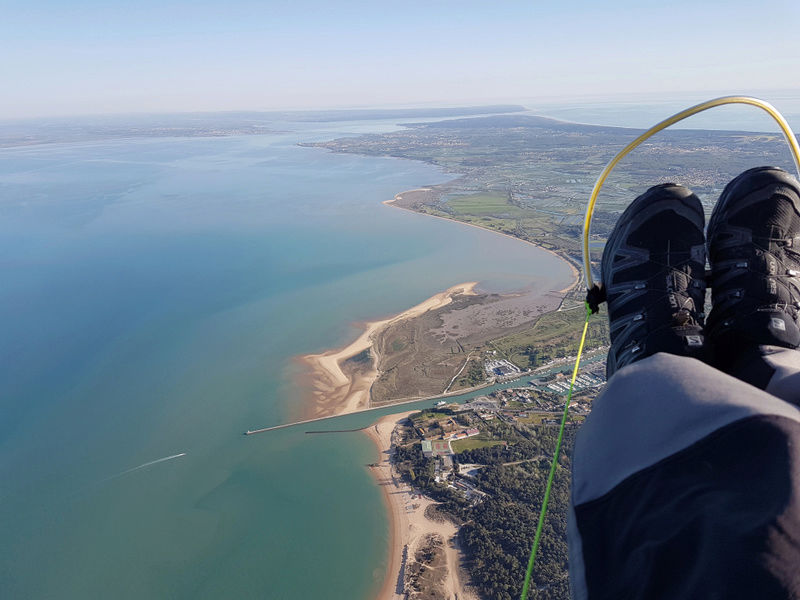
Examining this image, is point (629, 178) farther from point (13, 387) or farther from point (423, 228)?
point (13, 387)

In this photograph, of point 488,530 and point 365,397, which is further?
point 365,397

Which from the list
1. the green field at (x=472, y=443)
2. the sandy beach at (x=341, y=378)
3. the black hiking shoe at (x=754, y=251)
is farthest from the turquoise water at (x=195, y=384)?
the black hiking shoe at (x=754, y=251)

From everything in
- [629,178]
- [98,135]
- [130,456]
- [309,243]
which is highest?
[98,135]

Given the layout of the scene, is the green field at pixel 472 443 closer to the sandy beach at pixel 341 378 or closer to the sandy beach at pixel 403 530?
the sandy beach at pixel 403 530

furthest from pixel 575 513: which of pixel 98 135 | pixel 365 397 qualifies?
pixel 98 135

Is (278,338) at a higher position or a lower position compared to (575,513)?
lower

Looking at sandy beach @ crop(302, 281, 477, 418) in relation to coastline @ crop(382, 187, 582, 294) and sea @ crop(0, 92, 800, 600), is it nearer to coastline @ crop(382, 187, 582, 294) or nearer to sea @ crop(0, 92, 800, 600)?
sea @ crop(0, 92, 800, 600)
